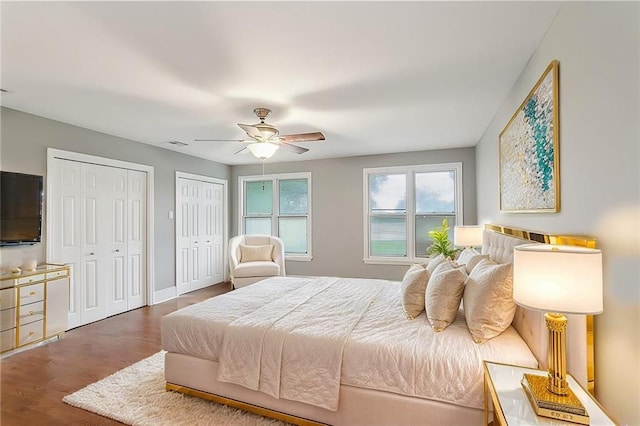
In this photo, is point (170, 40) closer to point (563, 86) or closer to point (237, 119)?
point (237, 119)

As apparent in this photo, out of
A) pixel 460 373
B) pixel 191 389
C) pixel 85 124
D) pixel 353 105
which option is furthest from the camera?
pixel 85 124

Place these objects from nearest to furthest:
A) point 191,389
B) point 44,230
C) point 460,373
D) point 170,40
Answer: point 460,373 → point 170,40 → point 191,389 → point 44,230

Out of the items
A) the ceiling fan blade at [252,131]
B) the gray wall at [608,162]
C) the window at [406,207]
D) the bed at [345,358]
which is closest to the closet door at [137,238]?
the ceiling fan blade at [252,131]

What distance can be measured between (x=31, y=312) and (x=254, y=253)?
2.98m

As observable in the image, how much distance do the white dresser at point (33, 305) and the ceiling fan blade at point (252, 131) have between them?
2.65 metres

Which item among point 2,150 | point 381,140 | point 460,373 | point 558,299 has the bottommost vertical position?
point 460,373

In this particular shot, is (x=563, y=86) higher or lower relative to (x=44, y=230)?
higher

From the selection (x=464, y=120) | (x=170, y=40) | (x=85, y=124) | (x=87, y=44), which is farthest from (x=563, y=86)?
(x=85, y=124)

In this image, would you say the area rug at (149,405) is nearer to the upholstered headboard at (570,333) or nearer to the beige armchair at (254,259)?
the upholstered headboard at (570,333)

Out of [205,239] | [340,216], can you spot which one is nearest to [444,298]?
[340,216]

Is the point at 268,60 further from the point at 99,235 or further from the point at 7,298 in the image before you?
the point at 99,235

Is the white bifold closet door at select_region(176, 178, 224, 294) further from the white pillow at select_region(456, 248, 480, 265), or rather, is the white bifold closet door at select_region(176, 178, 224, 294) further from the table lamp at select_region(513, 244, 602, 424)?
the table lamp at select_region(513, 244, 602, 424)

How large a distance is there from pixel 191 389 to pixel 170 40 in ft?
8.15

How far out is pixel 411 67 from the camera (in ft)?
7.75
